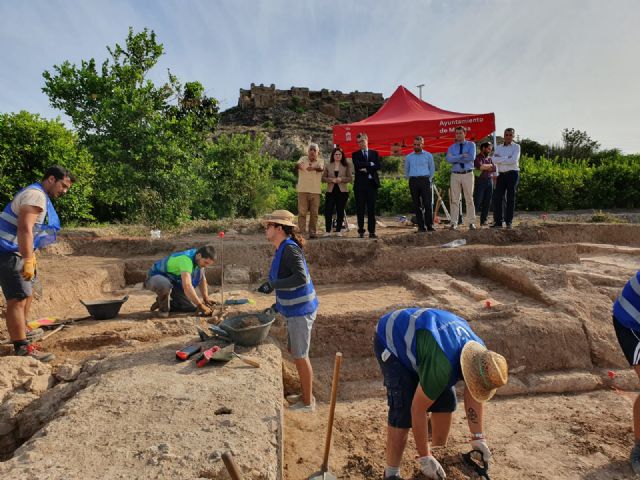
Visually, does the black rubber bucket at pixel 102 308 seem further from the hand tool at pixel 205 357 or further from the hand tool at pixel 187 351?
the hand tool at pixel 205 357

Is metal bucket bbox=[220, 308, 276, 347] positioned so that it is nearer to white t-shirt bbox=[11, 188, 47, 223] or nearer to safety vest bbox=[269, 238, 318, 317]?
safety vest bbox=[269, 238, 318, 317]

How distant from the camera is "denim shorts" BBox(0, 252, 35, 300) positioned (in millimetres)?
3754

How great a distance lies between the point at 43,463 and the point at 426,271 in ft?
19.2

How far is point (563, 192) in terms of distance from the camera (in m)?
13.7

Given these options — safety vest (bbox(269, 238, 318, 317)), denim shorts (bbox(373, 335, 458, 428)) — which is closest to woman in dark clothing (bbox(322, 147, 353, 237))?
safety vest (bbox(269, 238, 318, 317))

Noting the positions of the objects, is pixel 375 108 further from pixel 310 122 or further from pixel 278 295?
pixel 278 295

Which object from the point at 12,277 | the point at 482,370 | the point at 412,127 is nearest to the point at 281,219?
the point at 482,370

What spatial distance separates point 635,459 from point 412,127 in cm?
742

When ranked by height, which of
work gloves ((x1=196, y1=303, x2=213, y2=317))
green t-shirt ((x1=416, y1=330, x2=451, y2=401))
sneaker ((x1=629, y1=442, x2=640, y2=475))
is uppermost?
green t-shirt ((x1=416, y1=330, x2=451, y2=401))

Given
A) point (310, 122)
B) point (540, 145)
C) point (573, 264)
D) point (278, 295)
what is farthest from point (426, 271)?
point (310, 122)

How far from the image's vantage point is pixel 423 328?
244 cm

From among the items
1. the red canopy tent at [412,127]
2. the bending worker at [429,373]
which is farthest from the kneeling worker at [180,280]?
the red canopy tent at [412,127]

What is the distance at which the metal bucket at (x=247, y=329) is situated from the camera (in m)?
3.66

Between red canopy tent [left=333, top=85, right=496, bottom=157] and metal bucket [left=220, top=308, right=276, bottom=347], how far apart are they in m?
5.85
